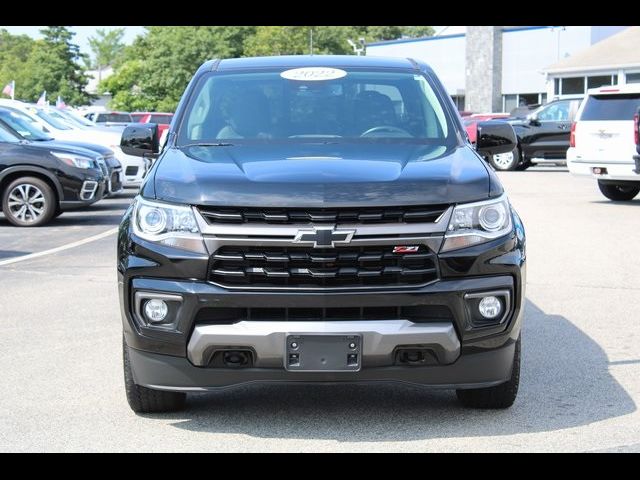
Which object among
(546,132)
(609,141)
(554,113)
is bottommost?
(546,132)

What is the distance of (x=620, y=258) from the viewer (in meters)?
12.7

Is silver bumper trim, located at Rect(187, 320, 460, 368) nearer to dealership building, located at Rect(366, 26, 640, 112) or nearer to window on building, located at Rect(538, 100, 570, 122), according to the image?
window on building, located at Rect(538, 100, 570, 122)

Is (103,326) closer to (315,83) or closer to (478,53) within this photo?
(315,83)

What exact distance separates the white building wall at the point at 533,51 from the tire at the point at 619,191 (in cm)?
4873

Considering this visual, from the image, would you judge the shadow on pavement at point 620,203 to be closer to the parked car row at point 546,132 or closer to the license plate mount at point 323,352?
the parked car row at point 546,132

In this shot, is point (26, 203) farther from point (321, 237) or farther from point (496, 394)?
point (321, 237)

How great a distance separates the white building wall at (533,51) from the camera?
68.8 m

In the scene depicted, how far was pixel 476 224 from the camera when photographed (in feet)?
18.0

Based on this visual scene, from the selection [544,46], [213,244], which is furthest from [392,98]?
[544,46]

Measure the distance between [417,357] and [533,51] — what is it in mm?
67536

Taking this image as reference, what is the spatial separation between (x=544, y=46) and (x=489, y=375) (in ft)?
220

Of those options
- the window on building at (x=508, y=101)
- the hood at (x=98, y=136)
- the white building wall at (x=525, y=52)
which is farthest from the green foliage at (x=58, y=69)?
the hood at (x=98, y=136)

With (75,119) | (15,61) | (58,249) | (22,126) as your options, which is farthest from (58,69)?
(58,249)
